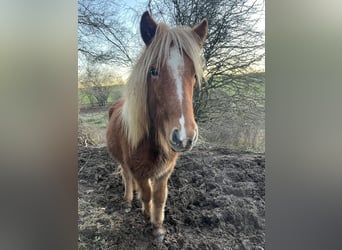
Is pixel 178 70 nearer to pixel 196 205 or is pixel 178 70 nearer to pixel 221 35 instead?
pixel 221 35

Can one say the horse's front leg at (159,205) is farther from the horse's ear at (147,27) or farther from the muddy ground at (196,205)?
the horse's ear at (147,27)

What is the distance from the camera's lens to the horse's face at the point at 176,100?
1.39m

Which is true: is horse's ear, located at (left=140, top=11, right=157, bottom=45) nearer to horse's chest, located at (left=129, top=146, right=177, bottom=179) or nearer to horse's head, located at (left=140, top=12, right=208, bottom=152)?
horse's head, located at (left=140, top=12, right=208, bottom=152)

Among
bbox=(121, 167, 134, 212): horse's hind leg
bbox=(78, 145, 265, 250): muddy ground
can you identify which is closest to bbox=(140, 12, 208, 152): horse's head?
bbox=(78, 145, 265, 250): muddy ground

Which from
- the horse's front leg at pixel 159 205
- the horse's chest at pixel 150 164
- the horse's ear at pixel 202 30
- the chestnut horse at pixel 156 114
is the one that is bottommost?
the horse's front leg at pixel 159 205

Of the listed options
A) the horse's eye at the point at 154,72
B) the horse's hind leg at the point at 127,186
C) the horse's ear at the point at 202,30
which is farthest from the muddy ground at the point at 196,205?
the horse's ear at the point at 202,30

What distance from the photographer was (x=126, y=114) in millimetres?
1476

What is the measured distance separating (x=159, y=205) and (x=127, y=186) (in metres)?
0.18

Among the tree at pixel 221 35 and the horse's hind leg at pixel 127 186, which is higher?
the tree at pixel 221 35

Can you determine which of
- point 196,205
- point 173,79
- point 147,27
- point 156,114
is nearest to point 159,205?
point 196,205

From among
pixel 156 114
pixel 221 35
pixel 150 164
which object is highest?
pixel 221 35

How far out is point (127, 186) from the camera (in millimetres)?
1472

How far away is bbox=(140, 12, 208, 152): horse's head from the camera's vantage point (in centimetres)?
139
